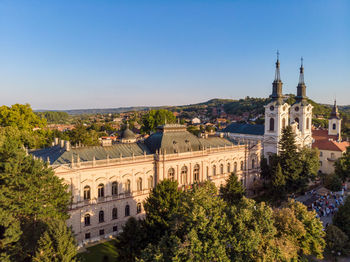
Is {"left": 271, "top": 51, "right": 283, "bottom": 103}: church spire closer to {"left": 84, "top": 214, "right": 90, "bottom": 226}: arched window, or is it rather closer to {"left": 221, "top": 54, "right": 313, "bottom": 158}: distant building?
{"left": 221, "top": 54, "right": 313, "bottom": 158}: distant building

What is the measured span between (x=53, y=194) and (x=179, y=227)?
14027mm

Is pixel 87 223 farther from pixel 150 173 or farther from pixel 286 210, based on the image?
pixel 286 210

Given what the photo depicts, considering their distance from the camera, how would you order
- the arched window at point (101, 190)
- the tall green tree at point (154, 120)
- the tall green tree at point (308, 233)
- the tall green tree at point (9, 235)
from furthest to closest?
1. the tall green tree at point (154, 120)
2. the arched window at point (101, 190)
3. the tall green tree at point (308, 233)
4. the tall green tree at point (9, 235)

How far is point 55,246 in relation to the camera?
2178cm

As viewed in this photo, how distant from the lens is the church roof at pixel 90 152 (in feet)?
113

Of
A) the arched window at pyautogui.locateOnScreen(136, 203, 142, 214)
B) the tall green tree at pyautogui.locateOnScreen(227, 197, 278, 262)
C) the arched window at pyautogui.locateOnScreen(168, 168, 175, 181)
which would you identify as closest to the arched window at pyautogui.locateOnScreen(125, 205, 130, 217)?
the arched window at pyautogui.locateOnScreen(136, 203, 142, 214)

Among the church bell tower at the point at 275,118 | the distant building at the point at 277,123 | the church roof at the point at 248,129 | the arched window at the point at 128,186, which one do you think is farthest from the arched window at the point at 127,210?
the church roof at the point at 248,129

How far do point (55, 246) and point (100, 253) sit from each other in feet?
36.1

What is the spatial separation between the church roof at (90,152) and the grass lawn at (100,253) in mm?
11118

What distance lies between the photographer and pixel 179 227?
22.5 meters

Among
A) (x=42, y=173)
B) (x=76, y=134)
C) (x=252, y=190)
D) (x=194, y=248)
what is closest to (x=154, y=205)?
(x=194, y=248)

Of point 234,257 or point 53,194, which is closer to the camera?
point 234,257

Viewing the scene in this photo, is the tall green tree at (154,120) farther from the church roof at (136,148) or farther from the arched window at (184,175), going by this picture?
the arched window at (184,175)

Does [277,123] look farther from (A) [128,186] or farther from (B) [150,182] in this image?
(A) [128,186]
